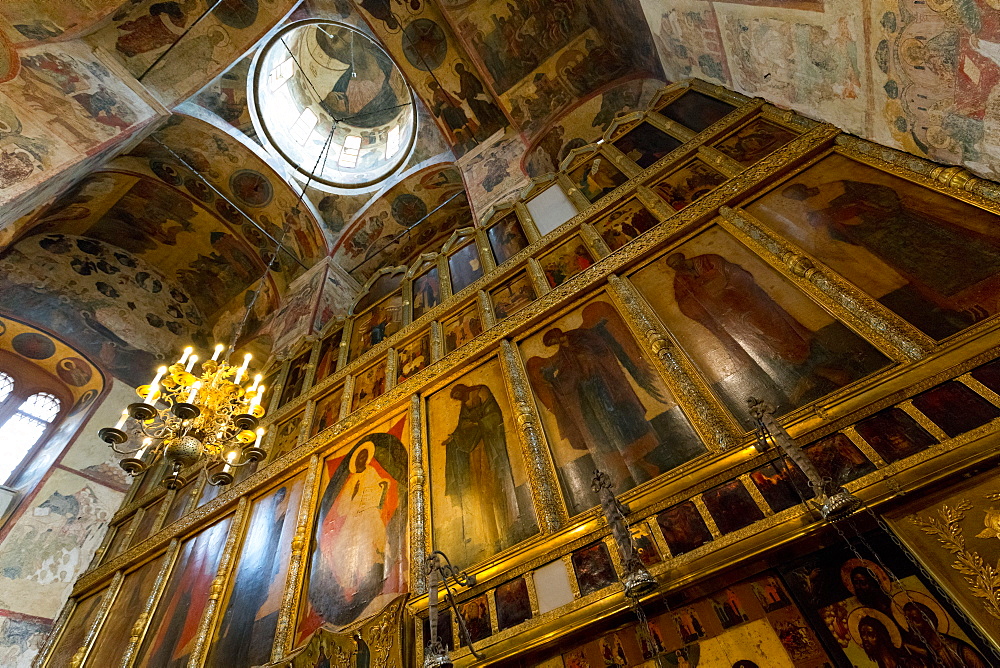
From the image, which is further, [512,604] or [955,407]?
[512,604]

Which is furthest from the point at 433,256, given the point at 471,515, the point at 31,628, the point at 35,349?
the point at 35,349

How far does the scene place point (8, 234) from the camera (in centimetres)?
813

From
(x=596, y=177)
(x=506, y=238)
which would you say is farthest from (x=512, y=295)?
(x=596, y=177)

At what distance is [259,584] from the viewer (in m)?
5.30

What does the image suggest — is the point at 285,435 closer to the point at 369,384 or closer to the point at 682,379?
the point at 369,384

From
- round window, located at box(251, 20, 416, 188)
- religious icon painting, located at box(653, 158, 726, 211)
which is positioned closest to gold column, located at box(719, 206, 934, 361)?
religious icon painting, located at box(653, 158, 726, 211)

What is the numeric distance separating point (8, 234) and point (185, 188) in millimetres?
4530

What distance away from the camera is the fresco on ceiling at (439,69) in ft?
34.6

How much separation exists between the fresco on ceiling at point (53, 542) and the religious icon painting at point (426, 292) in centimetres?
883

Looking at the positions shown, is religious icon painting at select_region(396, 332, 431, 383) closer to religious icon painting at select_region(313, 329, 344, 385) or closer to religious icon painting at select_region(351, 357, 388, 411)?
religious icon painting at select_region(351, 357, 388, 411)

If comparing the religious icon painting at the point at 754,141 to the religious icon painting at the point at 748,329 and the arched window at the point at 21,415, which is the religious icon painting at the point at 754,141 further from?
the arched window at the point at 21,415

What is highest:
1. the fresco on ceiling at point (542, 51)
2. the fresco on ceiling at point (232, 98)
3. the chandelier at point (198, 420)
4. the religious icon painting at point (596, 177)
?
the fresco on ceiling at point (232, 98)

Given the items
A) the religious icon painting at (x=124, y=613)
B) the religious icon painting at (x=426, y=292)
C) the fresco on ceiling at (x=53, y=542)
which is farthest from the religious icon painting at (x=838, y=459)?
the fresco on ceiling at (x=53, y=542)

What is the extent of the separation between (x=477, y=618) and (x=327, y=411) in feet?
15.6
